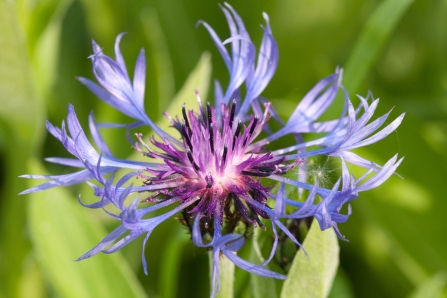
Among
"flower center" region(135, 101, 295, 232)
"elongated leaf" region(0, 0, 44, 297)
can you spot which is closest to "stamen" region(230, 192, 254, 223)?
"flower center" region(135, 101, 295, 232)

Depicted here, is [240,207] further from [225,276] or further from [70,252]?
[70,252]

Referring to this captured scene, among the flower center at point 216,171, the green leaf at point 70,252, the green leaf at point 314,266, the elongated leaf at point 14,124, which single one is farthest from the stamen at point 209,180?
the elongated leaf at point 14,124

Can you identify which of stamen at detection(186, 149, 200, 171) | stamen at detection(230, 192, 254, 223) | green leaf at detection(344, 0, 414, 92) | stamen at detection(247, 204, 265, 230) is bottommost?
stamen at detection(247, 204, 265, 230)

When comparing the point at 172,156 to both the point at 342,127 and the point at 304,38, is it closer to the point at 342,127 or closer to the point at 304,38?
the point at 342,127

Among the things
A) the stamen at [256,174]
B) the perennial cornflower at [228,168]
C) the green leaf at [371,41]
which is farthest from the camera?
the green leaf at [371,41]

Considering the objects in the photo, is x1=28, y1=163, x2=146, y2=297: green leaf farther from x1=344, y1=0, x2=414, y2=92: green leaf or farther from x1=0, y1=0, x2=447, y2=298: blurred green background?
x1=344, y1=0, x2=414, y2=92: green leaf

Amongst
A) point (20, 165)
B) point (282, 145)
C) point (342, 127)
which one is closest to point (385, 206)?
point (282, 145)

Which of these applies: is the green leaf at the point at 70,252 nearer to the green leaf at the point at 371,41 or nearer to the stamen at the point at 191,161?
the stamen at the point at 191,161
